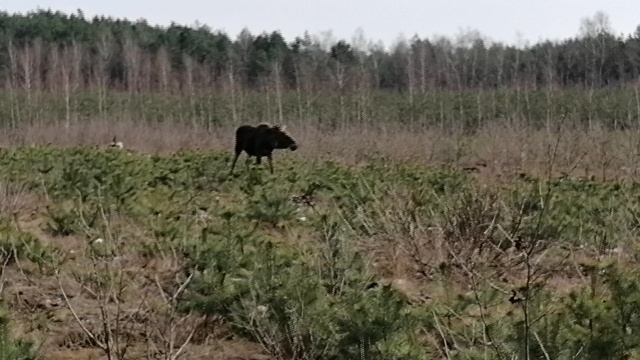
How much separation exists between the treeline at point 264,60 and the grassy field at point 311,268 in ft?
100

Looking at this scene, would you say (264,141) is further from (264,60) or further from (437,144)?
(264,60)

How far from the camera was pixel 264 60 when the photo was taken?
2403 inches

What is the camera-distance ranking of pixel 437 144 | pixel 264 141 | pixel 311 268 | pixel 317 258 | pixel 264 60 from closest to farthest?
pixel 311 268
pixel 317 258
pixel 264 141
pixel 437 144
pixel 264 60

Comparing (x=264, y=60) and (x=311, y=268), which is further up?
(x=264, y=60)

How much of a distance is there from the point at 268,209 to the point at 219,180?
169 inches

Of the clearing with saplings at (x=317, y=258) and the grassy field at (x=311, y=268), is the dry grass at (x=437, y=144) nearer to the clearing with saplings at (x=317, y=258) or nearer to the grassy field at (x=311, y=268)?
the clearing with saplings at (x=317, y=258)

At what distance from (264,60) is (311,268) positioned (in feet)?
188

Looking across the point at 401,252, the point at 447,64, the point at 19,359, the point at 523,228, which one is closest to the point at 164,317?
the point at 19,359

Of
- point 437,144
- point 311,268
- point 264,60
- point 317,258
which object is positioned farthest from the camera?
point 264,60

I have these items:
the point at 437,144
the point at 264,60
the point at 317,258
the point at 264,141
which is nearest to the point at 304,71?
the point at 264,60

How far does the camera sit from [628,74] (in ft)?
156

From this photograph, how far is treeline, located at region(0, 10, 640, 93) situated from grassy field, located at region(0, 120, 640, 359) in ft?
100

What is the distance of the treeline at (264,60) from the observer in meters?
45.8

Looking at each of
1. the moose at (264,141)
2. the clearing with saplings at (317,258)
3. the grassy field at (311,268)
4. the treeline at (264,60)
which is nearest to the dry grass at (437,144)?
the clearing with saplings at (317,258)
